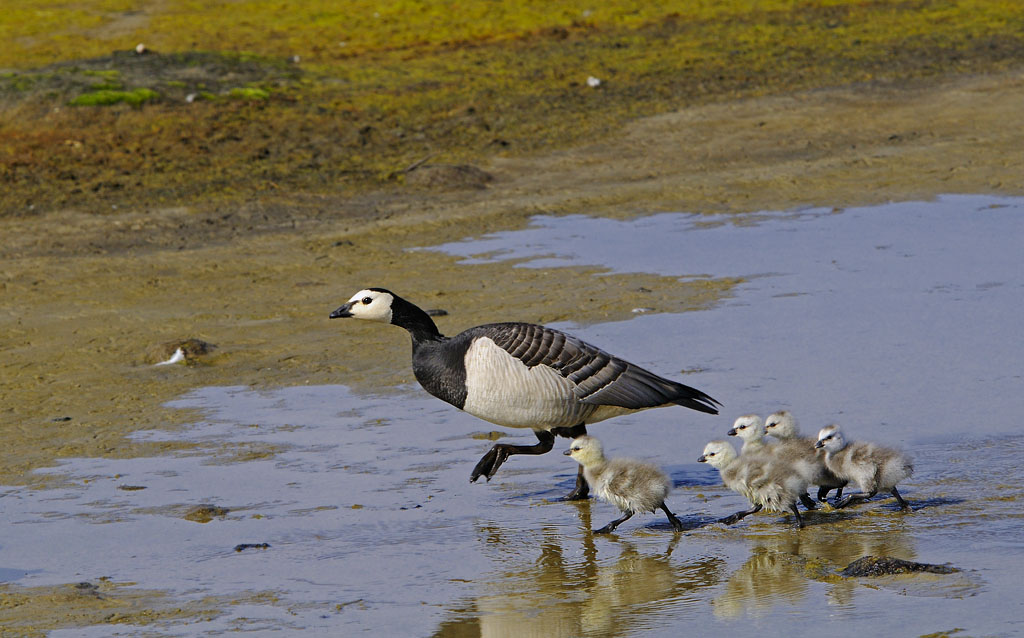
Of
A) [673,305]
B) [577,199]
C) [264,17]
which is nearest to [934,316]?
[673,305]

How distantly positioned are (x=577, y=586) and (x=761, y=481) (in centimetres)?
112

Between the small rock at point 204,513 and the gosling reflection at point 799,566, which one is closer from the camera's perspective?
the gosling reflection at point 799,566

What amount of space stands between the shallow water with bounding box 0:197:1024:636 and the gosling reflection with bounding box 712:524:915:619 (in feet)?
0.05

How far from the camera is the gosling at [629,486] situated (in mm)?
6723

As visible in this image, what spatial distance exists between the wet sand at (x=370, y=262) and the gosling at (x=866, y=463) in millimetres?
921

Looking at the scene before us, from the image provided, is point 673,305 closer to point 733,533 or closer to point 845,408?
point 845,408

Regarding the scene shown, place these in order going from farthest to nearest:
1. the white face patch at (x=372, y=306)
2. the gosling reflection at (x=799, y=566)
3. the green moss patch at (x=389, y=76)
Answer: the green moss patch at (x=389, y=76) < the white face patch at (x=372, y=306) < the gosling reflection at (x=799, y=566)

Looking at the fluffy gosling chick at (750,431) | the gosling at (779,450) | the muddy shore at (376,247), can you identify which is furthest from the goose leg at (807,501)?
the muddy shore at (376,247)

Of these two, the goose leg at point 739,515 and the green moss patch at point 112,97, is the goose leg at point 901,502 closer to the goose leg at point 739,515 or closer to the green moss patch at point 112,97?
the goose leg at point 739,515

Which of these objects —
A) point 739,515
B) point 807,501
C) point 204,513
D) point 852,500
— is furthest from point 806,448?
point 204,513

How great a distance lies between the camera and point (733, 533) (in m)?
6.85

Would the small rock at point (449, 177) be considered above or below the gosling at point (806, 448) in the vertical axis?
above

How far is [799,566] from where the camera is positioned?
6.23 m

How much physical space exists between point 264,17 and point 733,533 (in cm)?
2312
